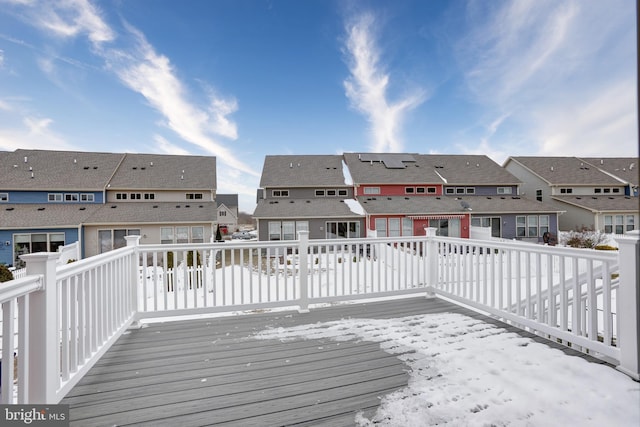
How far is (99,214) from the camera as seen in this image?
12711 millimetres

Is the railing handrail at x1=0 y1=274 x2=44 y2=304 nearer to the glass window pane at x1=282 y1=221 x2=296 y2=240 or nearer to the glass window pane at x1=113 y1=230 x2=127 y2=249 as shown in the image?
the glass window pane at x1=282 y1=221 x2=296 y2=240

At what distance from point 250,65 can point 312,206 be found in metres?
7.76

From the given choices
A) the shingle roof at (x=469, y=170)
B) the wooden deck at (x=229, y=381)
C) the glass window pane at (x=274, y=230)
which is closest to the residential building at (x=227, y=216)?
the glass window pane at (x=274, y=230)

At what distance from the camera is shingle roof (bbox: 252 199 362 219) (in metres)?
13.8

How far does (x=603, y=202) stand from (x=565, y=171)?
2827 mm

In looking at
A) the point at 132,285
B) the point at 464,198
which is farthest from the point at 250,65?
the point at 464,198

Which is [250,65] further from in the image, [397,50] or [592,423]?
[592,423]

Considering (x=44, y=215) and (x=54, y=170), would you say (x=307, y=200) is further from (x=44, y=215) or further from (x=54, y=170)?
(x=54, y=170)

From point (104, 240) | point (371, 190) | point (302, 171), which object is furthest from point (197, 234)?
point (371, 190)

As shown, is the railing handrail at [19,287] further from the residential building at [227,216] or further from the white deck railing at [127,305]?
the residential building at [227,216]

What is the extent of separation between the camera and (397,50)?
7770mm

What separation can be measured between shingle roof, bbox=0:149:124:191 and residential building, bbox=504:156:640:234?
24.8 m

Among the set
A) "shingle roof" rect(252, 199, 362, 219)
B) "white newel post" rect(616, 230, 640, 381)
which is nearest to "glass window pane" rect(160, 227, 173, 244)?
"shingle roof" rect(252, 199, 362, 219)

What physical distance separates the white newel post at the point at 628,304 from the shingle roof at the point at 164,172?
15689 mm
